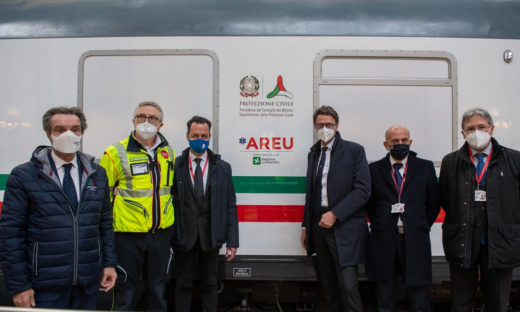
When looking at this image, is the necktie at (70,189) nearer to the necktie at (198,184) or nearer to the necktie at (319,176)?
the necktie at (198,184)

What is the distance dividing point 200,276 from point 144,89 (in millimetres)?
1634

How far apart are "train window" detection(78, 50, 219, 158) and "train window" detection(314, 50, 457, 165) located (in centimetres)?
95

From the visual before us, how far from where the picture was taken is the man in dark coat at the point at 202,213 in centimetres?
279

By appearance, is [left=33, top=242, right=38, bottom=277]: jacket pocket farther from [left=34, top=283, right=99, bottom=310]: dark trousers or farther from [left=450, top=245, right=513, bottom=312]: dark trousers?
[left=450, top=245, right=513, bottom=312]: dark trousers

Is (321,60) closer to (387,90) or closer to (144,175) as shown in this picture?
(387,90)

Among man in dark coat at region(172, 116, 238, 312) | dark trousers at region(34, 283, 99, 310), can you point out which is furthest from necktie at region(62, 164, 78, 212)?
man in dark coat at region(172, 116, 238, 312)

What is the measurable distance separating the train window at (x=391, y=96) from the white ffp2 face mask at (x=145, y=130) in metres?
1.35

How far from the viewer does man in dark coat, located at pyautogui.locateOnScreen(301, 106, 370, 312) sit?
268 cm

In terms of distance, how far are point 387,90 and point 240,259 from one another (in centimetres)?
189

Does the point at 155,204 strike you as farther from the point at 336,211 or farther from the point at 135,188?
the point at 336,211

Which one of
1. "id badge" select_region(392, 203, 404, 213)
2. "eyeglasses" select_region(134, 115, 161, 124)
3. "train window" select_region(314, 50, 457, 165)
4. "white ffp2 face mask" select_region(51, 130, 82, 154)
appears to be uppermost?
"train window" select_region(314, 50, 457, 165)

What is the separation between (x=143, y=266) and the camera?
2.65 meters

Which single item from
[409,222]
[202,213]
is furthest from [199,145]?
[409,222]

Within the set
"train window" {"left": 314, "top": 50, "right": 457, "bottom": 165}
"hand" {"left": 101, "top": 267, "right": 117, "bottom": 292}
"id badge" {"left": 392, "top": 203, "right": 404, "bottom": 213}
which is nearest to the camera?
"hand" {"left": 101, "top": 267, "right": 117, "bottom": 292}
